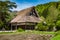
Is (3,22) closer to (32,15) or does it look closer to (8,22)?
(8,22)

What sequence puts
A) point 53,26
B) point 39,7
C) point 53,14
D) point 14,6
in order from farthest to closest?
point 39,7 < point 14,6 < point 53,14 < point 53,26

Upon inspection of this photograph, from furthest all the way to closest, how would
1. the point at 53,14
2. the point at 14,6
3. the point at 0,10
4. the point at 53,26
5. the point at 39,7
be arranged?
the point at 39,7 < the point at 14,6 < the point at 0,10 < the point at 53,14 < the point at 53,26

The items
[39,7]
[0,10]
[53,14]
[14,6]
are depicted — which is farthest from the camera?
[39,7]

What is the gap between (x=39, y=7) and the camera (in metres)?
66.9

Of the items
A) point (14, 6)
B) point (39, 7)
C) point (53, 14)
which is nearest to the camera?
point (53, 14)

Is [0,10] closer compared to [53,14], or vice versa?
[53,14]

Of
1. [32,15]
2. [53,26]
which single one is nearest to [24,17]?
[32,15]

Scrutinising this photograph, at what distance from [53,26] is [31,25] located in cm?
872

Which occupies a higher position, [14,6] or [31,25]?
[14,6]

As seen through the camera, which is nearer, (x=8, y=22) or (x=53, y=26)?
(x=53, y=26)

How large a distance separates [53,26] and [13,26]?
13.2 m

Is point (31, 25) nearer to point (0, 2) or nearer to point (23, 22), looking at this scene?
point (23, 22)

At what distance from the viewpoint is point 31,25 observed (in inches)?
2037

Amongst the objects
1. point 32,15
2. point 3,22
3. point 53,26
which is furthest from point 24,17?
point 53,26
